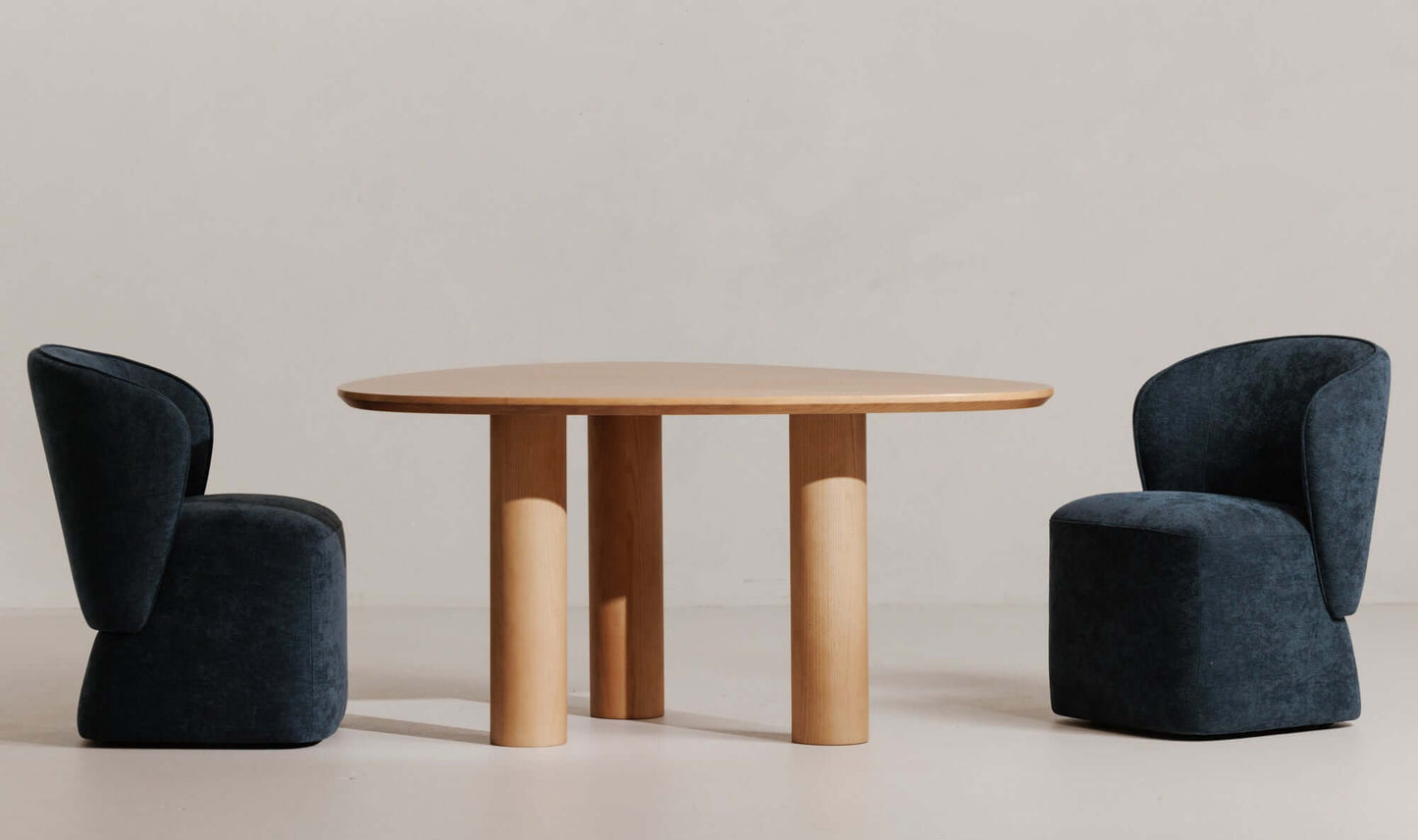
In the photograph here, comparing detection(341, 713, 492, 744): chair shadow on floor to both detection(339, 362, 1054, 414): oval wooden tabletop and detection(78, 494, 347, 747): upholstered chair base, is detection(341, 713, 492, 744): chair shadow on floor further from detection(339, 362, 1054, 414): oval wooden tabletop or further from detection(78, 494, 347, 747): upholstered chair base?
detection(339, 362, 1054, 414): oval wooden tabletop

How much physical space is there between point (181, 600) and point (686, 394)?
101 centimetres

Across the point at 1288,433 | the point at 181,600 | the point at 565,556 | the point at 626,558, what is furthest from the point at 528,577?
the point at 1288,433

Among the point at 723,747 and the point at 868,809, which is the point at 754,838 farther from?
the point at 723,747

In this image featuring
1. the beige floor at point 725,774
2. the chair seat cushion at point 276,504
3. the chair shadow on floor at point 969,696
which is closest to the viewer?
the beige floor at point 725,774

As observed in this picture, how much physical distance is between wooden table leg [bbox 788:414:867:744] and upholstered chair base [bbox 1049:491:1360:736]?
475 mm

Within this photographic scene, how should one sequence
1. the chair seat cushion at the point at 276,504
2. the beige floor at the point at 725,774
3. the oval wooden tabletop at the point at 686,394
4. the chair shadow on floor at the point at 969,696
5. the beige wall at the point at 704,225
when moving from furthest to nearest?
1. the beige wall at the point at 704,225
2. the chair shadow on floor at the point at 969,696
3. the chair seat cushion at the point at 276,504
4. the oval wooden tabletop at the point at 686,394
5. the beige floor at the point at 725,774

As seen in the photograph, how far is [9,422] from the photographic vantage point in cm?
490

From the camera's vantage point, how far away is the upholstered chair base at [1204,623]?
3.12 metres

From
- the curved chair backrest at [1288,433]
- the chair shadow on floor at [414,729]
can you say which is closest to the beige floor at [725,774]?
the chair shadow on floor at [414,729]

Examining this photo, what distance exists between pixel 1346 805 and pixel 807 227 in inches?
105

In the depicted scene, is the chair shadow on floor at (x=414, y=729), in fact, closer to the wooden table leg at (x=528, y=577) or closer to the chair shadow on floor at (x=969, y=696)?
the wooden table leg at (x=528, y=577)

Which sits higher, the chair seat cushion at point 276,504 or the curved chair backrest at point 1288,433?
the curved chair backrest at point 1288,433

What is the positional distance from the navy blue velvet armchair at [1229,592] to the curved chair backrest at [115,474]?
5.53ft

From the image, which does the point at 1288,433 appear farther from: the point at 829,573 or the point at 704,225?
the point at 704,225
